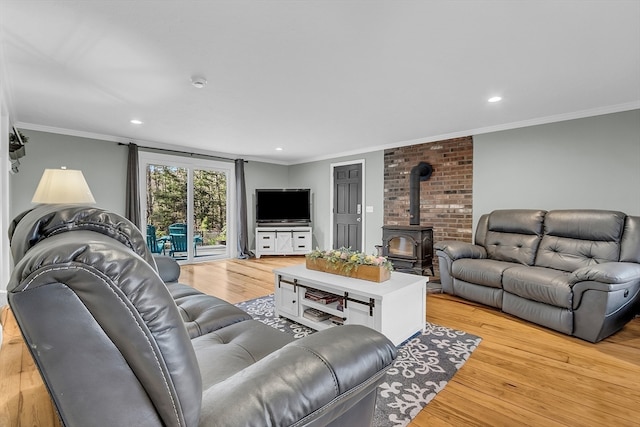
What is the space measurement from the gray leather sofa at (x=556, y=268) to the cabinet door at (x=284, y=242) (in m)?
3.56

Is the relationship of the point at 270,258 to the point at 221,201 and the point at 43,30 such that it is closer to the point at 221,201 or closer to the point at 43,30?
the point at 221,201

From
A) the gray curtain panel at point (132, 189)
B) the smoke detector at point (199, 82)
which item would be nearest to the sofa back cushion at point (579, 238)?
the smoke detector at point (199, 82)

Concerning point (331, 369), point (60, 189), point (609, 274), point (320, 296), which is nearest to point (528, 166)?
point (609, 274)

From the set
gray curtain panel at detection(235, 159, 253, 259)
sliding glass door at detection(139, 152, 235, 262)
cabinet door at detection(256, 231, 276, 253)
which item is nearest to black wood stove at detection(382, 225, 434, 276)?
cabinet door at detection(256, 231, 276, 253)

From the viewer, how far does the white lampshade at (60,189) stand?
107 inches

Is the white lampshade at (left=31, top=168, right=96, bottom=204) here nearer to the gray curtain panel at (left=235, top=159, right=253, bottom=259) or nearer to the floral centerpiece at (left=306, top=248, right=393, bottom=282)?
the floral centerpiece at (left=306, top=248, right=393, bottom=282)

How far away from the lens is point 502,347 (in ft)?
7.70

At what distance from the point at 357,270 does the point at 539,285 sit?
165 cm

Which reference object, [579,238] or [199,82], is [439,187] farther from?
[199,82]

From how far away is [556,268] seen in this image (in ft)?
10.3

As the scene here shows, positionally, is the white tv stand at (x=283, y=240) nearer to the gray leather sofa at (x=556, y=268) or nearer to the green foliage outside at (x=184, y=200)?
the green foliage outside at (x=184, y=200)

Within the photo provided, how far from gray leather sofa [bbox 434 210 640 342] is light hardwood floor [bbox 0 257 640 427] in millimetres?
193

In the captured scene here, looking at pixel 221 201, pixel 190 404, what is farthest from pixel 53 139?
pixel 190 404

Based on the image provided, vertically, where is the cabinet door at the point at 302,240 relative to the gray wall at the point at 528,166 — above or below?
below
